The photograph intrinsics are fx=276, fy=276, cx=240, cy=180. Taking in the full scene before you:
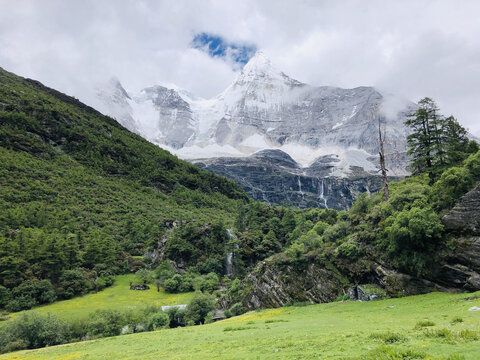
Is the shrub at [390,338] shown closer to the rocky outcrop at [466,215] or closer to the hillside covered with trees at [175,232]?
the hillside covered with trees at [175,232]

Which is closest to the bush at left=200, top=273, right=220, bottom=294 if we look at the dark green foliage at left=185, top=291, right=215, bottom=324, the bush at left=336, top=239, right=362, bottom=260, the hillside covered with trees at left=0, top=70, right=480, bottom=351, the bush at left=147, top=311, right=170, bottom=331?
the hillside covered with trees at left=0, top=70, right=480, bottom=351

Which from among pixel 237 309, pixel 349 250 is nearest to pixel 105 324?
pixel 237 309

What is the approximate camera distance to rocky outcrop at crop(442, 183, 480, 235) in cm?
2759

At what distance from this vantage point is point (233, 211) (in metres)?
164

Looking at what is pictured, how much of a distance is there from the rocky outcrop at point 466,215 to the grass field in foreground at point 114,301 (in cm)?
5515

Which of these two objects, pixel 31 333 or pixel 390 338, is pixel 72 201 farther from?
pixel 390 338

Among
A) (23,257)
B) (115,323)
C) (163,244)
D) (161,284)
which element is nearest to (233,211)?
(163,244)

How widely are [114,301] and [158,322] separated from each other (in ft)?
80.0

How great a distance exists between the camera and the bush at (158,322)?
4689cm

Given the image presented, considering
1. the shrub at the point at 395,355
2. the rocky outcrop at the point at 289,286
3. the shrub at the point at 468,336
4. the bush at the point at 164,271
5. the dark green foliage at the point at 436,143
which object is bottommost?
the bush at the point at 164,271

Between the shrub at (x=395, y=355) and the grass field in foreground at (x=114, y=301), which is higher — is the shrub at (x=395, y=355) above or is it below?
above

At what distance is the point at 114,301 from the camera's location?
2571 inches

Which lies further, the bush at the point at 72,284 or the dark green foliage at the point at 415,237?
the bush at the point at 72,284

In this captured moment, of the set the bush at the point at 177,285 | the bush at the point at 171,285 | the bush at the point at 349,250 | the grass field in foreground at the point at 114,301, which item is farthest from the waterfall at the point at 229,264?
the bush at the point at 349,250
